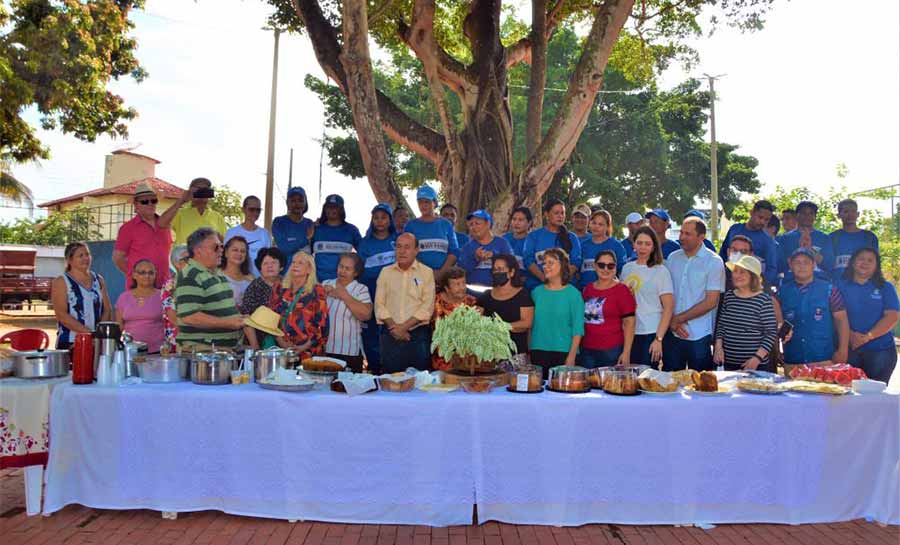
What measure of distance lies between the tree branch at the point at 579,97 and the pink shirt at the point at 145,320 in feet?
16.3

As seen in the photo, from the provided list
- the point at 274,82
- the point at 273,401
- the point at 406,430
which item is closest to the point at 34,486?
the point at 273,401

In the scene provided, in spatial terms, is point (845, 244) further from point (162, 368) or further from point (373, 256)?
point (162, 368)

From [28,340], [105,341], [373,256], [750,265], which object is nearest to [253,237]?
[373,256]

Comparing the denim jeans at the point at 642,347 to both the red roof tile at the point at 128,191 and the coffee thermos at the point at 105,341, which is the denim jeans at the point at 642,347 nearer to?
the coffee thermos at the point at 105,341

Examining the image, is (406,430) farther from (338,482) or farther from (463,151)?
(463,151)

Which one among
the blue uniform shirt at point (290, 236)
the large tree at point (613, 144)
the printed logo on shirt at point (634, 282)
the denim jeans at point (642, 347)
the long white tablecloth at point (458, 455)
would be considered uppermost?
the large tree at point (613, 144)

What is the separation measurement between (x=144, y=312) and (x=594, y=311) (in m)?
3.33

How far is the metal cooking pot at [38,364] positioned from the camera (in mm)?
3834

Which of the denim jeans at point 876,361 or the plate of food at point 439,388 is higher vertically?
the denim jeans at point 876,361

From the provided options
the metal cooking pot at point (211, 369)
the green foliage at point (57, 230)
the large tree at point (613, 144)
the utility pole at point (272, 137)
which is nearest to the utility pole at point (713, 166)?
the large tree at point (613, 144)

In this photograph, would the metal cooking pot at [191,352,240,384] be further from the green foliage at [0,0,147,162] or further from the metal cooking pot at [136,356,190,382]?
the green foliage at [0,0,147,162]

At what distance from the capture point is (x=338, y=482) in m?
3.61

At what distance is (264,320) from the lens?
4.48m

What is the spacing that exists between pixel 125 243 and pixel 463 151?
5.10 m
